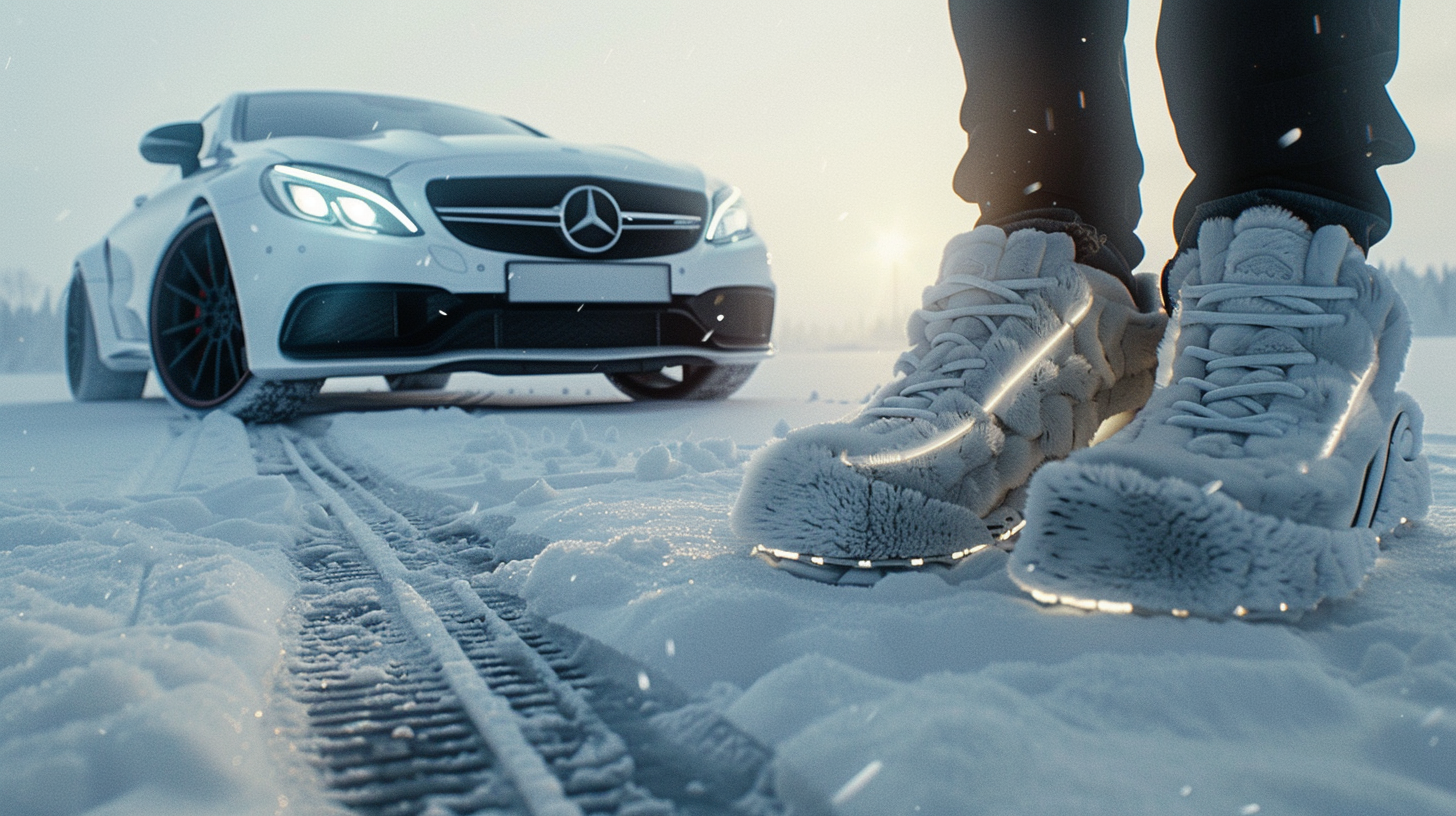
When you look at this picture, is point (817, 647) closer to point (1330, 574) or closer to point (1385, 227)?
point (1330, 574)

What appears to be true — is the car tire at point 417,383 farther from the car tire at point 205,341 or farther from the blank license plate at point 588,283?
the blank license plate at point 588,283

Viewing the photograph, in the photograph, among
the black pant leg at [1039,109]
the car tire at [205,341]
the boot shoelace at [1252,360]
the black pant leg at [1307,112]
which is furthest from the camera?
the car tire at [205,341]

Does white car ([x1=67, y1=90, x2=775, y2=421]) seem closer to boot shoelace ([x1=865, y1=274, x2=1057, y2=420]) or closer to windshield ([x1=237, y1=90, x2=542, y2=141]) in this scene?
windshield ([x1=237, y1=90, x2=542, y2=141])

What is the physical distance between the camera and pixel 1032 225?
51.3 inches

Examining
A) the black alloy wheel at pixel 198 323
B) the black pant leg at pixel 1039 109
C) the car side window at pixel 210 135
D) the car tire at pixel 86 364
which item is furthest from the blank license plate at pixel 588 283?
the car tire at pixel 86 364

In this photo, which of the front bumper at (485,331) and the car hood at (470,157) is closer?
the front bumper at (485,331)

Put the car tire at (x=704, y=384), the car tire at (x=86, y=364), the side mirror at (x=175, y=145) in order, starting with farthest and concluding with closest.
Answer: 1. the car tire at (x=86, y=364)
2. the car tire at (x=704, y=384)
3. the side mirror at (x=175, y=145)

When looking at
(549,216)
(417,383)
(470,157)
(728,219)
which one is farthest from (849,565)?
(417,383)

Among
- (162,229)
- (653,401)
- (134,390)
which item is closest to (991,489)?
(653,401)

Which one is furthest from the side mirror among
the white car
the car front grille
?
the car front grille

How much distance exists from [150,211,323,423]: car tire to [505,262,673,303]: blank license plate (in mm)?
829

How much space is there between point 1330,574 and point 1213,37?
73 centimetres

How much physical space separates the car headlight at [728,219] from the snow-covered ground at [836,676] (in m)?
2.35

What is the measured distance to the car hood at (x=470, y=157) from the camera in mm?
3078
